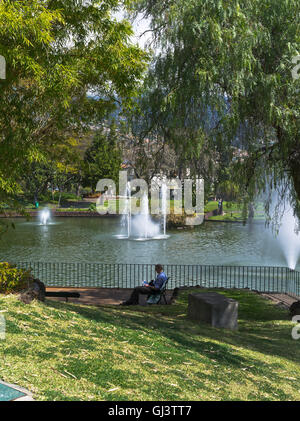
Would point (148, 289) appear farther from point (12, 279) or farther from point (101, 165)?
point (101, 165)

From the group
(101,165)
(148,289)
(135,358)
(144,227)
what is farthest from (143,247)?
(101,165)

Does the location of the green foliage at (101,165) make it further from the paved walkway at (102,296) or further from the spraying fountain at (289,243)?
the paved walkway at (102,296)

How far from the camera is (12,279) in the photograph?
8602 millimetres

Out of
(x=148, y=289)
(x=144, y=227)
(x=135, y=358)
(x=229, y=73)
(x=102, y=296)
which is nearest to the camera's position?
(x=135, y=358)

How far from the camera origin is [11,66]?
9.01 m

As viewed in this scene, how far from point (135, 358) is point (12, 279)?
3.14m

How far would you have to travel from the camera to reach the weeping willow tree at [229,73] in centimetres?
1012

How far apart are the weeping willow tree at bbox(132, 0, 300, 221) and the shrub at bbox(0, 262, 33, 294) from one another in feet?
16.0

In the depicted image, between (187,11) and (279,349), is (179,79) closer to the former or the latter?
(187,11)

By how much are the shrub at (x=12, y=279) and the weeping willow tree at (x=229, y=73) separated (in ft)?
16.0

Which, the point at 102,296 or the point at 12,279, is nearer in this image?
the point at 12,279

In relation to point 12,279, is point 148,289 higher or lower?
lower

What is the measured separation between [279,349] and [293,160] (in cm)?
464
